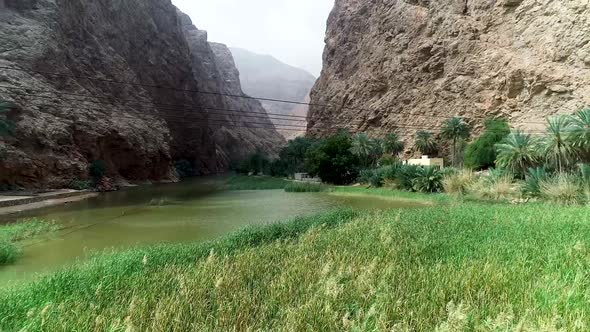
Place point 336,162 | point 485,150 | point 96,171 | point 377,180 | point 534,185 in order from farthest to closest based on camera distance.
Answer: point 336,162, point 485,150, point 96,171, point 377,180, point 534,185

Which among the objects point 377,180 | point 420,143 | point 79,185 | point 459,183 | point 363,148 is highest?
point 420,143

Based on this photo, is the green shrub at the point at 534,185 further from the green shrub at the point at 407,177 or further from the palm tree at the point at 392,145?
the palm tree at the point at 392,145

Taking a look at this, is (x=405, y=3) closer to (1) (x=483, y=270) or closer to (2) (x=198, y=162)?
(2) (x=198, y=162)

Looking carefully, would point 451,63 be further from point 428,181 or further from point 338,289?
point 338,289

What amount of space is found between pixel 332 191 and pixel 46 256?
101 feet

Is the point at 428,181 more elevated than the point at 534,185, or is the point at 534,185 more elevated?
the point at 534,185

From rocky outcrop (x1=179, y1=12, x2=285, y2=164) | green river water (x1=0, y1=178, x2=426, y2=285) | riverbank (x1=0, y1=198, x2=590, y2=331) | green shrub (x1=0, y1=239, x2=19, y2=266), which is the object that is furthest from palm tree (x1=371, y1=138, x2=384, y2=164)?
rocky outcrop (x1=179, y1=12, x2=285, y2=164)

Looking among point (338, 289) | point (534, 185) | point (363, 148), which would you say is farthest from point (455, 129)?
point (338, 289)

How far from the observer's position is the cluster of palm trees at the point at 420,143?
2222 inches

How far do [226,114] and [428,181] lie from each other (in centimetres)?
10944

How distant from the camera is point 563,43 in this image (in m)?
50.8

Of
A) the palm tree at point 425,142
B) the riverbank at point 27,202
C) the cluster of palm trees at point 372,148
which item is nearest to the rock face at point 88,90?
the riverbank at point 27,202

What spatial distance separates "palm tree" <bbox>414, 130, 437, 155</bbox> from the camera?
63.2 m

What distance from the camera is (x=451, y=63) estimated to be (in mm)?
68188
